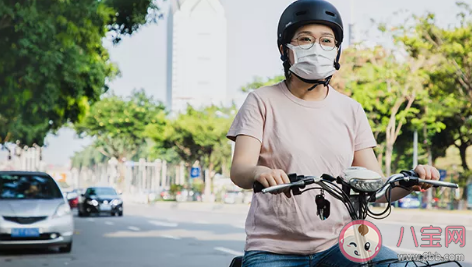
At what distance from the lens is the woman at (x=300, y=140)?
322 centimetres

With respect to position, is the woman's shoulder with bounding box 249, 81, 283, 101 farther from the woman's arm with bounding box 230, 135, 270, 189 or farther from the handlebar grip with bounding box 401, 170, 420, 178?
the handlebar grip with bounding box 401, 170, 420, 178

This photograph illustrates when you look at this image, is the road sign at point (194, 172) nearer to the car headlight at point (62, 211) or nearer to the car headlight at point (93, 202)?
the car headlight at point (93, 202)

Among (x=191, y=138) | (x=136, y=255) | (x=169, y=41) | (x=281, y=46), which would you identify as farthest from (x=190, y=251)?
(x=169, y=41)

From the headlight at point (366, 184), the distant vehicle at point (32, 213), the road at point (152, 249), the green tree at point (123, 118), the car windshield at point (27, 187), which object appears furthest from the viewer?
the green tree at point (123, 118)

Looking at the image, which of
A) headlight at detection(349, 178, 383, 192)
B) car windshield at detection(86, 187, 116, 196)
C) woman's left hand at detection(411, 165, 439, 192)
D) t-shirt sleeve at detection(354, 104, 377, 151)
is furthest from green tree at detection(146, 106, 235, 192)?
headlight at detection(349, 178, 383, 192)

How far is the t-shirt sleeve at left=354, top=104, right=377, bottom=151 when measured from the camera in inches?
138

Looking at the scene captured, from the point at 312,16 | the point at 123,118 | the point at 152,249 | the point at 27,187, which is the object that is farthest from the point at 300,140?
the point at 123,118

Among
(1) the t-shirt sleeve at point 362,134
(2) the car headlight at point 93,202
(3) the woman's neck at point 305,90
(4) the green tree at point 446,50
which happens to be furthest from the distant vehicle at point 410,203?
(3) the woman's neck at point 305,90

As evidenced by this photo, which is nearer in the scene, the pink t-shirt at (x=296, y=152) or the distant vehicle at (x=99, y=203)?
the pink t-shirt at (x=296, y=152)

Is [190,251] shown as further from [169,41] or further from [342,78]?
[169,41]

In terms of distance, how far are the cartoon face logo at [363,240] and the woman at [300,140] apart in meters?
0.09

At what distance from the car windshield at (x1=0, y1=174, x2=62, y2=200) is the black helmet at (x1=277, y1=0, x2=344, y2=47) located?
480 inches

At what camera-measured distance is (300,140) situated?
3.31 metres

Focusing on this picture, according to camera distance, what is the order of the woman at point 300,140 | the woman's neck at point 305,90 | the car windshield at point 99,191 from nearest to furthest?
the woman at point 300,140 < the woman's neck at point 305,90 < the car windshield at point 99,191
